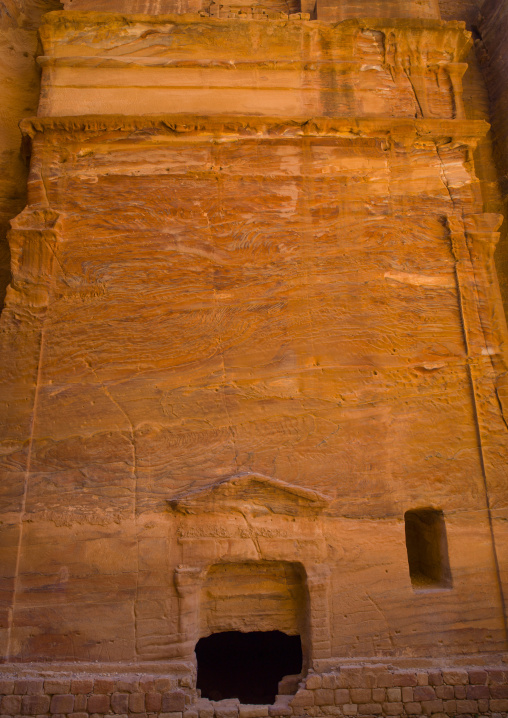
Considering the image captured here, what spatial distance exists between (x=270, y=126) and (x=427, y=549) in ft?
17.4

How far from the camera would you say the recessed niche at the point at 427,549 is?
17.2 ft

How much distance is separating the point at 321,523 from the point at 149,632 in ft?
6.37

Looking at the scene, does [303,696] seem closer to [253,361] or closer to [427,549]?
[427,549]

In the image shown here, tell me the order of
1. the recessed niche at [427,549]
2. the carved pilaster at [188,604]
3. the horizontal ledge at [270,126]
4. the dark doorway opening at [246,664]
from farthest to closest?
the horizontal ledge at [270,126], the dark doorway opening at [246,664], the recessed niche at [427,549], the carved pilaster at [188,604]

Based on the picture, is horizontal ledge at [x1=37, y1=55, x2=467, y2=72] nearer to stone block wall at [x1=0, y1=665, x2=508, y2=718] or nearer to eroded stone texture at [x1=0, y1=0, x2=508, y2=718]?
eroded stone texture at [x1=0, y1=0, x2=508, y2=718]

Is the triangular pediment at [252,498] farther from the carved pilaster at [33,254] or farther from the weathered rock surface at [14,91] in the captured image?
the weathered rock surface at [14,91]

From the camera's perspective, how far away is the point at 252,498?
517 cm

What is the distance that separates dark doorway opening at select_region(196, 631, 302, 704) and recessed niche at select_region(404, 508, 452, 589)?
203cm

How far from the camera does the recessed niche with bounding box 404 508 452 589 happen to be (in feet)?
17.2

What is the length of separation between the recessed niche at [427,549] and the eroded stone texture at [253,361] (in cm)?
8

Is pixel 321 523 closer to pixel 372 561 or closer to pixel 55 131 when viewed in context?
pixel 372 561

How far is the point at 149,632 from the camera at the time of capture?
4.79 metres

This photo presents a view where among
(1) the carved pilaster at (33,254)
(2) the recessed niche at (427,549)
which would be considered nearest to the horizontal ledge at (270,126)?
(1) the carved pilaster at (33,254)

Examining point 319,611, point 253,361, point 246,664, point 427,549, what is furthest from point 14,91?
point 246,664
